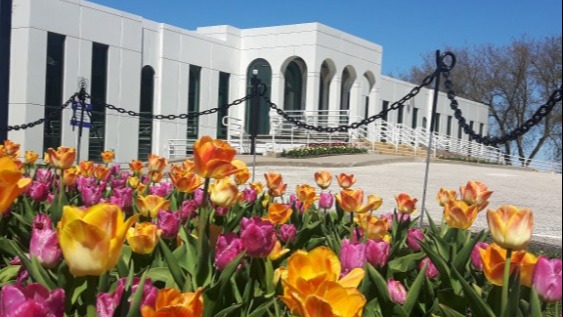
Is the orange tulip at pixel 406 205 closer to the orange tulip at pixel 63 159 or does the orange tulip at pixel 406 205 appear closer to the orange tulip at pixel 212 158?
the orange tulip at pixel 212 158

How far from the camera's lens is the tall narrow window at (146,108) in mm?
22344

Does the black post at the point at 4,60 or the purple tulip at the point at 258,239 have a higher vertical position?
the black post at the point at 4,60

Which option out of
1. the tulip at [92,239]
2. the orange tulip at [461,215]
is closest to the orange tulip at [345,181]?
the orange tulip at [461,215]

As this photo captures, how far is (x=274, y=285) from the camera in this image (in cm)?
157

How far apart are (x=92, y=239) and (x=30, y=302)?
13 cm

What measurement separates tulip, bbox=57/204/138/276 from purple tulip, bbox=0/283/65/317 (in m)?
0.06

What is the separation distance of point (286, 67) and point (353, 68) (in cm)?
347

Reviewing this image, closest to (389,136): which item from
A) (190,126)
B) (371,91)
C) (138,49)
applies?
(371,91)

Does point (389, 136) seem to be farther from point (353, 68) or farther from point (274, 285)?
point (274, 285)

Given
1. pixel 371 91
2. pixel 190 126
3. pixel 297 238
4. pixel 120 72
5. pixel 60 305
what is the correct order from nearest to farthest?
pixel 60 305
pixel 297 238
pixel 120 72
pixel 190 126
pixel 371 91

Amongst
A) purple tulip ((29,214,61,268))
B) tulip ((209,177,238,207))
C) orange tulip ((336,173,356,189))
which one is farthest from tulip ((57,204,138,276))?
orange tulip ((336,173,356,189))

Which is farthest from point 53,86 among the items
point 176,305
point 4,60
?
point 176,305

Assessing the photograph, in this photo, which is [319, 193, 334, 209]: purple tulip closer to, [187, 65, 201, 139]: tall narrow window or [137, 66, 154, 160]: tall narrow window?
[137, 66, 154, 160]: tall narrow window

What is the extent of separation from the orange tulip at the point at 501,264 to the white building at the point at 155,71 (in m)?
12.4
